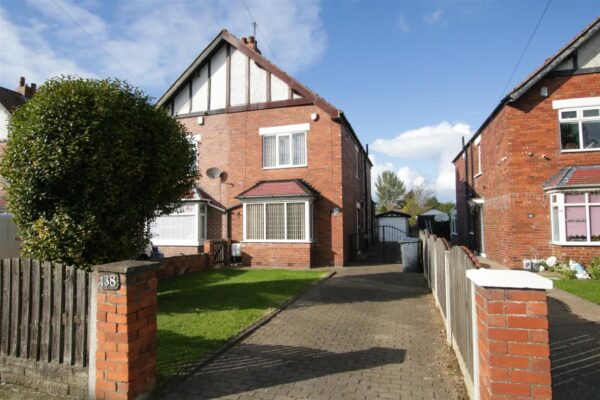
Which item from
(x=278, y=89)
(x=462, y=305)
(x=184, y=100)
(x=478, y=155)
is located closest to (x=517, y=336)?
(x=462, y=305)

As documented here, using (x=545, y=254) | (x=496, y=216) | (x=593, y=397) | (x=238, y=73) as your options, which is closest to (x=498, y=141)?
(x=496, y=216)

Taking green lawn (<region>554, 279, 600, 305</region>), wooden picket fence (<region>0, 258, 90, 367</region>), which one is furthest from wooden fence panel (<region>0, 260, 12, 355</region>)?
green lawn (<region>554, 279, 600, 305</region>)

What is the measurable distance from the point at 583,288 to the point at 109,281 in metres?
10.8

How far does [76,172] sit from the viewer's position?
19.5ft

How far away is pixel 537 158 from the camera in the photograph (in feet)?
40.5

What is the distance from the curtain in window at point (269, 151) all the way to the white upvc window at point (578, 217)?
10.4 m

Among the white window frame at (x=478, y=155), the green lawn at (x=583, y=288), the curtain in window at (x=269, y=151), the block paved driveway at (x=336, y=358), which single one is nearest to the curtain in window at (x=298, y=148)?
the curtain in window at (x=269, y=151)

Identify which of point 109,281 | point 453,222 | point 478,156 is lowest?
point 109,281

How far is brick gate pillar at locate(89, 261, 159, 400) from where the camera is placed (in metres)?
3.39

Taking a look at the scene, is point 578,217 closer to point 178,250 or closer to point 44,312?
point 44,312

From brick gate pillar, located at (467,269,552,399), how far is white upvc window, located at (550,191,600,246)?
11.3 metres

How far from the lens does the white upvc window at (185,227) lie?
49.8 ft

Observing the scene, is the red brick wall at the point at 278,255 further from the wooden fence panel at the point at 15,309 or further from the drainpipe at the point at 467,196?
the drainpipe at the point at 467,196

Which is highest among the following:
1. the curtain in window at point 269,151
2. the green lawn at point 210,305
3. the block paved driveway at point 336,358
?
the curtain in window at point 269,151
